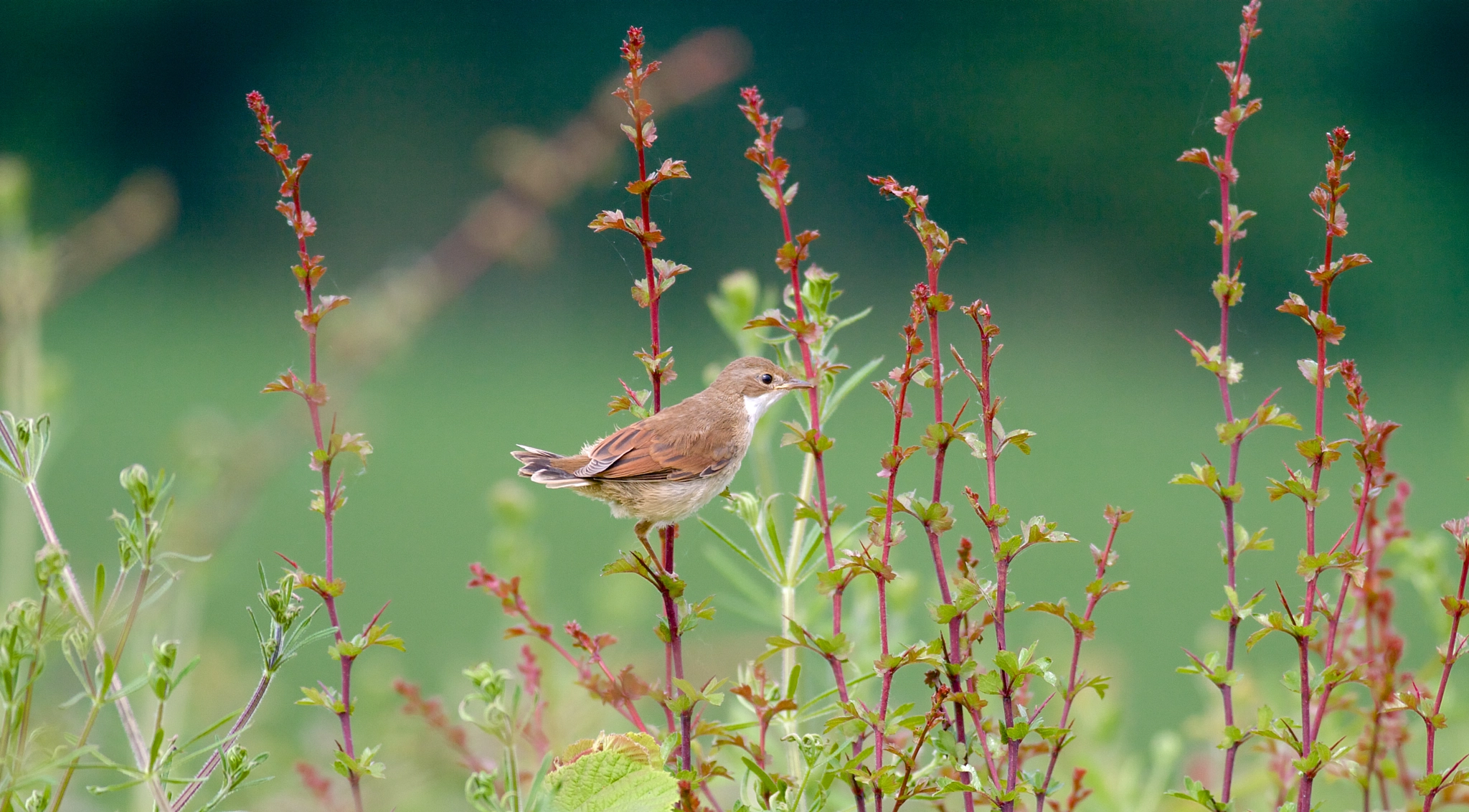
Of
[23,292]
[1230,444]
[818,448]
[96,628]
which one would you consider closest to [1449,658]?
[1230,444]

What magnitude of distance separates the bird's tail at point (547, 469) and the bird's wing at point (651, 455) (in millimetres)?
13

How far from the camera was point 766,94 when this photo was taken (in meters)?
7.19

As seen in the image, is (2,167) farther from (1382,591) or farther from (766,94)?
(766,94)

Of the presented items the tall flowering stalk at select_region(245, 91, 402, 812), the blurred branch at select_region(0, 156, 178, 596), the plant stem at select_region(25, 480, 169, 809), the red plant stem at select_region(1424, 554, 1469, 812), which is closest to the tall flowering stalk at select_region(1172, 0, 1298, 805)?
the red plant stem at select_region(1424, 554, 1469, 812)

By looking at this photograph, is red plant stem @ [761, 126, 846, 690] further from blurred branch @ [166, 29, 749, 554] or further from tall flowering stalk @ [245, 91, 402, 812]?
tall flowering stalk @ [245, 91, 402, 812]

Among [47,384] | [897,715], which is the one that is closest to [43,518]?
[897,715]

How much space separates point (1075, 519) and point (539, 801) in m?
3.64

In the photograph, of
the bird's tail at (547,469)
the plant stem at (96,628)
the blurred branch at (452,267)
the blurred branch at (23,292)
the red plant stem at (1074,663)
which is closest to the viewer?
the plant stem at (96,628)

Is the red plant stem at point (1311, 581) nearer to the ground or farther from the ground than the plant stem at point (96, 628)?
farther from the ground

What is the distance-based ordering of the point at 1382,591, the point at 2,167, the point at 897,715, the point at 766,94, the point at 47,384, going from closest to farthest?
the point at 897,715, the point at 1382,591, the point at 47,384, the point at 2,167, the point at 766,94

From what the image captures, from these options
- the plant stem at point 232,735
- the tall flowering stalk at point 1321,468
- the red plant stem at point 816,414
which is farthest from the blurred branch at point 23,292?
the tall flowering stalk at point 1321,468

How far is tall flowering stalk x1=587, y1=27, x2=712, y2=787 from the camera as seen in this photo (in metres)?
0.80

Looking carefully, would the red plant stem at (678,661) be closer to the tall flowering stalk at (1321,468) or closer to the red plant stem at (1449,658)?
the tall flowering stalk at (1321,468)

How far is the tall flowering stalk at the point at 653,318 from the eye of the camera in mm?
801
